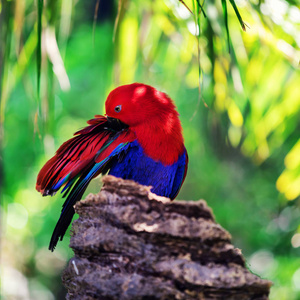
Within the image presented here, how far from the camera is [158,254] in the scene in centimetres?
129

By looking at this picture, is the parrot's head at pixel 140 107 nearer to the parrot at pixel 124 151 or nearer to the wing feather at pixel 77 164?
the parrot at pixel 124 151

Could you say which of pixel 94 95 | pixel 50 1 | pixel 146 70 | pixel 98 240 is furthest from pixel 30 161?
pixel 98 240

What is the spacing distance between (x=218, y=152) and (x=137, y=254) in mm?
5529

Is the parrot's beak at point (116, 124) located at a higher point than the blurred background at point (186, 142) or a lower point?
lower

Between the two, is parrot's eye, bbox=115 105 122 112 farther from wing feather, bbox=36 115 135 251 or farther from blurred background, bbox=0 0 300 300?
blurred background, bbox=0 0 300 300

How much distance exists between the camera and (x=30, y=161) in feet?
21.3

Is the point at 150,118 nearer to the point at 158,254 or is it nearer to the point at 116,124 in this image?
the point at 116,124

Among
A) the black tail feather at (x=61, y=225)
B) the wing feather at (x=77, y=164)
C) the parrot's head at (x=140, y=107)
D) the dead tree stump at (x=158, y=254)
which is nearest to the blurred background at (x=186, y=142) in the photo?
the parrot's head at (x=140, y=107)

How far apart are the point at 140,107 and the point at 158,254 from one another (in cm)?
100

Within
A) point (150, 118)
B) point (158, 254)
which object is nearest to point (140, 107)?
point (150, 118)

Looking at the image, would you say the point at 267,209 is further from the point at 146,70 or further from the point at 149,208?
the point at 149,208

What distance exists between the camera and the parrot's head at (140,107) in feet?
7.00

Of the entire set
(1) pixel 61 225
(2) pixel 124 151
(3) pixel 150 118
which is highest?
(3) pixel 150 118

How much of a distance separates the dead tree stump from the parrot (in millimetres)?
483
